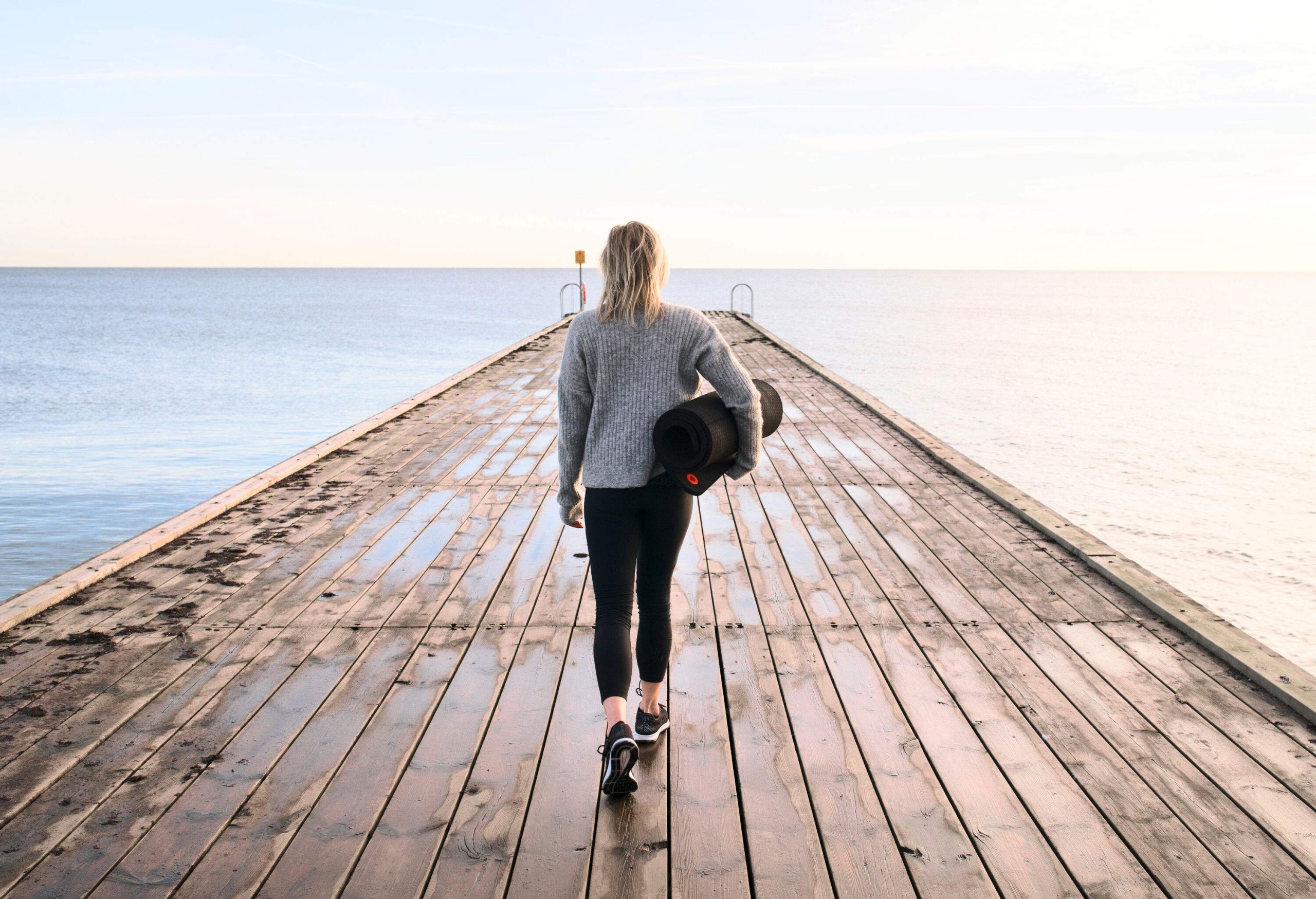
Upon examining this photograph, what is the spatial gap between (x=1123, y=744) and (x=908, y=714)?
1.96ft

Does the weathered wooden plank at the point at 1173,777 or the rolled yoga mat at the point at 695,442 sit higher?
the rolled yoga mat at the point at 695,442

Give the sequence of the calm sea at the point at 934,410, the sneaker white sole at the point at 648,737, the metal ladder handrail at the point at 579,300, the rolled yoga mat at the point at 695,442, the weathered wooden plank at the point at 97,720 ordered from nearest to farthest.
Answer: the rolled yoga mat at the point at 695,442 < the weathered wooden plank at the point at 97,720 < the sneaker white sole at the point at 648,737 < the calm sea at the point at 934,410 < the metal ladder handrail at the point at 579,300

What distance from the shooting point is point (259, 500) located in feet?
18.0

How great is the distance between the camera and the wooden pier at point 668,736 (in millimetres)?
2137

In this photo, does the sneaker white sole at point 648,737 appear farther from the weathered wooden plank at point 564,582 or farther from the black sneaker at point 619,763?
the weathered wooden plank at point 564,582

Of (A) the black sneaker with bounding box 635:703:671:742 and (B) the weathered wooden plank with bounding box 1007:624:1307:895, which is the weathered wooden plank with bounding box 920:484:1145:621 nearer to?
(B) the weathered wooden plank with bounding box 1007:624:1307:895

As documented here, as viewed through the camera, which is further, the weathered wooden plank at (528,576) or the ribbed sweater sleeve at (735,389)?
the weathered wooden plank at (528,576)

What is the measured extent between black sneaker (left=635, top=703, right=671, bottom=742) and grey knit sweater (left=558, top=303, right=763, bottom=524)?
72 cm

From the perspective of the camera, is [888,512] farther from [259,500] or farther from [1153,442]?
[1153,442]

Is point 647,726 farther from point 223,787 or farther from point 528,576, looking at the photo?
point 528,576

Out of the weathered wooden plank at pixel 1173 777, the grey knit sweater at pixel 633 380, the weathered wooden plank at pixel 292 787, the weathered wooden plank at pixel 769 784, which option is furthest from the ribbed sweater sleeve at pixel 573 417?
the weathered wooden plank at pixel 1173 777

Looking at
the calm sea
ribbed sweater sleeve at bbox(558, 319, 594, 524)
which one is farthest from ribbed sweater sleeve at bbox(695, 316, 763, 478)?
the calm sea

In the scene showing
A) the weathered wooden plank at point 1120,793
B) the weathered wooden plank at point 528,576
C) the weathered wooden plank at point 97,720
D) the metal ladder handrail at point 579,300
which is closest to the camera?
the weathered wooden plank at point 1120,793

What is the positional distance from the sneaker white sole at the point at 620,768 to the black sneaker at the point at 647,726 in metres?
0.26
